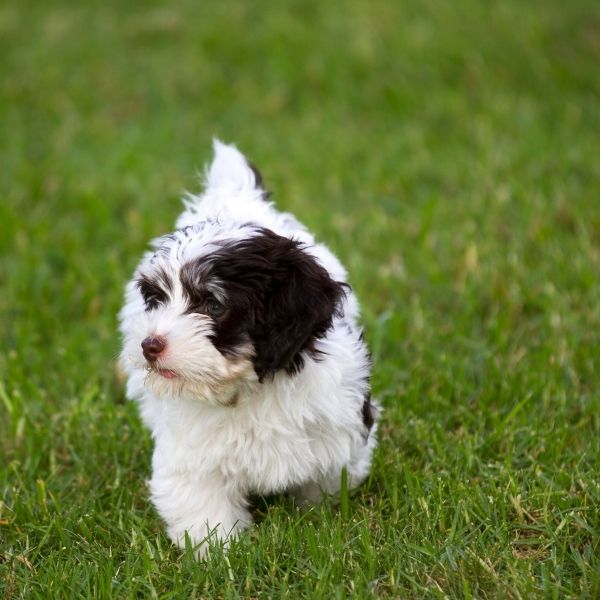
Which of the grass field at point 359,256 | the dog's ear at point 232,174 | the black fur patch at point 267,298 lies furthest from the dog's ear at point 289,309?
the dog's ear at point 232,174

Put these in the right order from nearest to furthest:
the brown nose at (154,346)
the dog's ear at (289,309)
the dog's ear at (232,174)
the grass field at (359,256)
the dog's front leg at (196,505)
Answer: the brown nose at (154,346)
the dog's ear at (289,309)
the grass field at (359,256)
the dog's front leg at (196,505)
the dog's ear at (232,174)

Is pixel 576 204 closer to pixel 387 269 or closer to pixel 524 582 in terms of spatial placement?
pixel 387 269

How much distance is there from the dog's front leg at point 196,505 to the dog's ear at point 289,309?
50cm

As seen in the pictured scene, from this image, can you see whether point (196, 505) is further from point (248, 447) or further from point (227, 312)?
point (227, 312)

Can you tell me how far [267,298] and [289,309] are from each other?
0.28ft

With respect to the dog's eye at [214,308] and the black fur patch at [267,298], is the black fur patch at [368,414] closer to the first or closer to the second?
the black fur patch at [267,298]

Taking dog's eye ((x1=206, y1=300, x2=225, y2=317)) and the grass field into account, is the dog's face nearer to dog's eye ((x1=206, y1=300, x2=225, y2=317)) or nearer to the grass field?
dog's eye ((x1=206, y1=300, x2=225, y2=317))

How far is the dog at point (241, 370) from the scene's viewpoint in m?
3.08

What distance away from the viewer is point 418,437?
13.3 ft

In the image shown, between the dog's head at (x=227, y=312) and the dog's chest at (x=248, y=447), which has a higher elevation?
the dog's head at (x=227, y=312)

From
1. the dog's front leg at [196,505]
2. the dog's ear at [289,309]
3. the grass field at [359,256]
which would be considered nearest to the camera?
the dog's ear at [289,309]

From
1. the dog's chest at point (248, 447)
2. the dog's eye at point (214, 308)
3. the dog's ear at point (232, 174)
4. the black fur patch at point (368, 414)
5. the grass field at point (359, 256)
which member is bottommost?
the grass field at point (359, 256)

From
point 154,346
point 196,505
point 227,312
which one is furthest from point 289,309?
point 196,505

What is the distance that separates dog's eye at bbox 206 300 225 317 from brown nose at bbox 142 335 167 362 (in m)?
0.17
